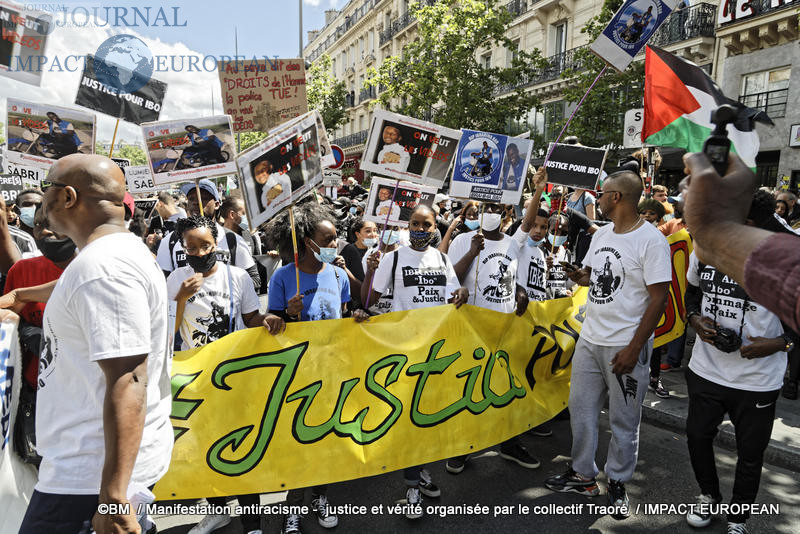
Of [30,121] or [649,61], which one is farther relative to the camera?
[30,121]

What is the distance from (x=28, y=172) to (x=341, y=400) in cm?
499

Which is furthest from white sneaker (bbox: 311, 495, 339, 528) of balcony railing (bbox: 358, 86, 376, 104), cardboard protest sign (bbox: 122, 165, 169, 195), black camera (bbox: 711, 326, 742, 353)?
balcony railing (bbox: 358, 86, 376, 104)

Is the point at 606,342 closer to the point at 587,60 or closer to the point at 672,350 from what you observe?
the point at 672,350

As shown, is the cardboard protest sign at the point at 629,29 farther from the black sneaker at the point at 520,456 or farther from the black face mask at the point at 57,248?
the black face mask at the point at 57,248

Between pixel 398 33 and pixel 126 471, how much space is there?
4195 centimetres

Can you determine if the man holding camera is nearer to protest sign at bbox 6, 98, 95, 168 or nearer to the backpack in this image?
the backpack

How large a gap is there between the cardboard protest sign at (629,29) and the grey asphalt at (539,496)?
3606 millimetres

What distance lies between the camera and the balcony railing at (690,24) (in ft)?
57.4

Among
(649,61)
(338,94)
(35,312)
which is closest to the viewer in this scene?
(35,312)

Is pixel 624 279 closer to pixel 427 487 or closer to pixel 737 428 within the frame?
pixel 737 428

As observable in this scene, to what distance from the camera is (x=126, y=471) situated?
1.62 m

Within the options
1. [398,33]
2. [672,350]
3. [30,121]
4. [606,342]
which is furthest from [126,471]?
[398,33]

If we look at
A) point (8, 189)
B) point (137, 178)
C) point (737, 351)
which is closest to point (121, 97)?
point (137, 178)

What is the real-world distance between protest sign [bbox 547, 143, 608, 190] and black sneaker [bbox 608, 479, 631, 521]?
279 cm
